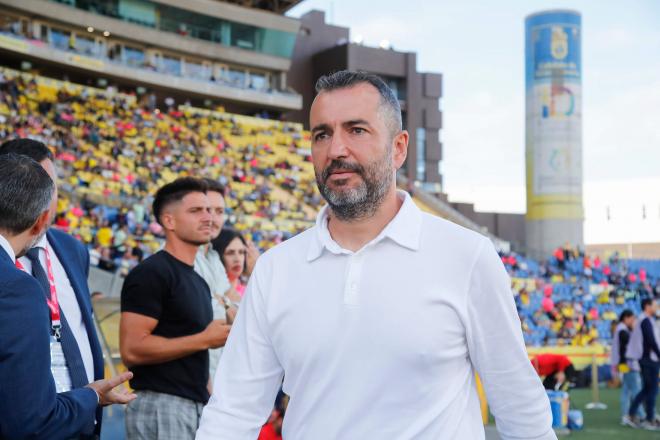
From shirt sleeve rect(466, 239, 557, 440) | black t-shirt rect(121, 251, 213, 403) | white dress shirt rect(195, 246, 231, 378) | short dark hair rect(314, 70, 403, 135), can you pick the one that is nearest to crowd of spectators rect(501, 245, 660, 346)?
white dress shirt rect(195, 246, 231, 378)

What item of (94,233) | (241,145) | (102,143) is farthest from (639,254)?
(94,233)

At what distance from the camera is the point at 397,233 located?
81.1 inches

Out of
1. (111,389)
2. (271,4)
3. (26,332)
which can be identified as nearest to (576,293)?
(111,389)

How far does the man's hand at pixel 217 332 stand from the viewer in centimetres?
331

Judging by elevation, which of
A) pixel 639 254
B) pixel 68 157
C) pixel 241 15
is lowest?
pixel 639 254

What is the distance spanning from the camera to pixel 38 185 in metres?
2.45

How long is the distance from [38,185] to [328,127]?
104cm

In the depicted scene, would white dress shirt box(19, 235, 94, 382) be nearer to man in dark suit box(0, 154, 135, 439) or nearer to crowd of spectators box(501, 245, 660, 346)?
man in dark suit box(0, 154, 135, 439)

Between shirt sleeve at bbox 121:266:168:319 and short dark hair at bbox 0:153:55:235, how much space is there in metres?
1.05

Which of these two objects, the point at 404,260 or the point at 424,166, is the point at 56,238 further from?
the point at 424,166

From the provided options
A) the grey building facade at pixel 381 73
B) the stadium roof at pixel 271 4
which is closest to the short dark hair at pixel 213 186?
the grey building facade at pixel 381 73

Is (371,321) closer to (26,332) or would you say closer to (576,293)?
(26,332)

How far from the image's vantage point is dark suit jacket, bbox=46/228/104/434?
3.09m

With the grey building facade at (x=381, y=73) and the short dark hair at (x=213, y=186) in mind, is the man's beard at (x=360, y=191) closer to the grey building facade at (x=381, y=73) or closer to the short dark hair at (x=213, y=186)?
the short dark hair at (x=213, y=186)
